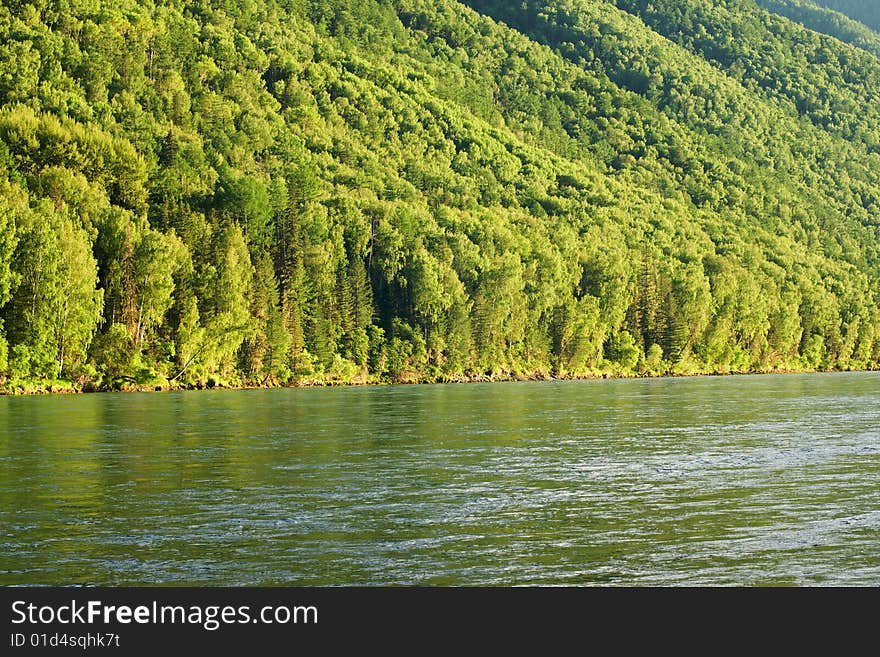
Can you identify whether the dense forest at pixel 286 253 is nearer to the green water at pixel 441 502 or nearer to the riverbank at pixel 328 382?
the riverbank at pixel 328 382

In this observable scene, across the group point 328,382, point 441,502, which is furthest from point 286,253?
point 441,502

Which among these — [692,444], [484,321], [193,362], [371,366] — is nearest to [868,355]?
[484,321]

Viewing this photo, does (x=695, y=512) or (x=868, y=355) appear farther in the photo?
(x=868, y=355)

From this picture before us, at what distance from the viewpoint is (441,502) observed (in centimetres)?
2692

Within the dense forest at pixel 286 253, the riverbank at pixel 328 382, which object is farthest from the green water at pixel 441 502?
the dense forest at pixel 286 253

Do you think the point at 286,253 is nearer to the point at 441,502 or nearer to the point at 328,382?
the point at 328,382

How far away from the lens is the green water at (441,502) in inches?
774

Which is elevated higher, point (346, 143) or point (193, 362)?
point (346, 143)
